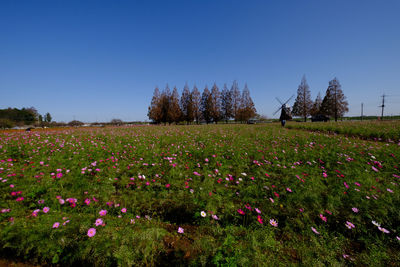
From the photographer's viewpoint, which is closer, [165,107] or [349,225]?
[349,225]

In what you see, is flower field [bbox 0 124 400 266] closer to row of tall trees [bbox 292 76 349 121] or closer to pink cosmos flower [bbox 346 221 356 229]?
pink cosmos flower [bbox 346 221 356 229]

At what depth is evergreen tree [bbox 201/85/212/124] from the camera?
145 ft

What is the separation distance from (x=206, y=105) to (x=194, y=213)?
4326 centimetres

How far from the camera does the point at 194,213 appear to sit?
2.66 metres

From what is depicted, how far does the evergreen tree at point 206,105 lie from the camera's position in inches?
1736

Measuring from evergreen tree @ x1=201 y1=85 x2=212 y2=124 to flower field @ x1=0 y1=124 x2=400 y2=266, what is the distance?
4002 centimetres

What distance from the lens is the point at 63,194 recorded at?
290 centimetres

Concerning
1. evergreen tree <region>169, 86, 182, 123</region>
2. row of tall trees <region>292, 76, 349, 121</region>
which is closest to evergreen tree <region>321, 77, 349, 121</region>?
row of tall trees <region>292, 76, 349, 121</region>

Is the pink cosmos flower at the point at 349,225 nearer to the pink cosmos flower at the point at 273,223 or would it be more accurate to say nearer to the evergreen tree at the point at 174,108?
the pink cosmos flower at the point at 273,223

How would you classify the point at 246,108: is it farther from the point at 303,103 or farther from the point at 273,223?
the point at 273,223

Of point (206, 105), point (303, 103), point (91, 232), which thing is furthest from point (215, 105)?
point (91, 232)

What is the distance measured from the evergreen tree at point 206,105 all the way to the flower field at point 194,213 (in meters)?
40.0

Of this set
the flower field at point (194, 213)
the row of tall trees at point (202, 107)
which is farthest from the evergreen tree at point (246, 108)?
the flower field at point (194, 213)

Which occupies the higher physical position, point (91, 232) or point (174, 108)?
point (174, 108)
